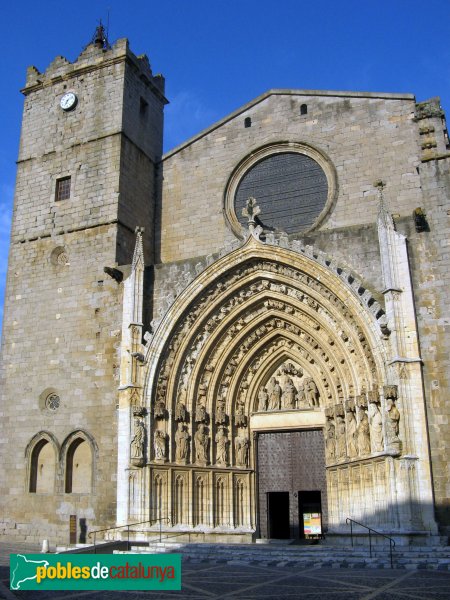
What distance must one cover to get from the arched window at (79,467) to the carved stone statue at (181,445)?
194cm

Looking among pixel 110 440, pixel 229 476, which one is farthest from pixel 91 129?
Answer: pixel 229 476

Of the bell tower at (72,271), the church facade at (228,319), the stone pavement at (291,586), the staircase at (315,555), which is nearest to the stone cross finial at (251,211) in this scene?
the church facade at (228,319)

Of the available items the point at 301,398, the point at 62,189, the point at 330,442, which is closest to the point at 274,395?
the point at 301,398

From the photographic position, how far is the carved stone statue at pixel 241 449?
563 inches

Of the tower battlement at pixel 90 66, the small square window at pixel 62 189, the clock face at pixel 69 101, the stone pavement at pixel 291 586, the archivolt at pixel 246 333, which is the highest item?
the tower battlement at pixel 90 66

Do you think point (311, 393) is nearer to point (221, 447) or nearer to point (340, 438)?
point (340, 438)

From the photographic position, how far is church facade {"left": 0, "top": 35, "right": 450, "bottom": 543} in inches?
488

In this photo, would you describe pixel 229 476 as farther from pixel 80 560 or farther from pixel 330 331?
pixel 80 560

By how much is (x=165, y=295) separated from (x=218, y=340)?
4.95 feet

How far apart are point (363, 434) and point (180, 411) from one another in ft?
12.5

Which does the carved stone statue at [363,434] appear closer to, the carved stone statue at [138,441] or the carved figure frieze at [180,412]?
the carved figure frieze at [180,412]

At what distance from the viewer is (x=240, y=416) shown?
14.6m

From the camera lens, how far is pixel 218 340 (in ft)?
48.0

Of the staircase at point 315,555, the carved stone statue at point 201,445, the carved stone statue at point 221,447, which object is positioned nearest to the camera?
the staircase at point 315,555
